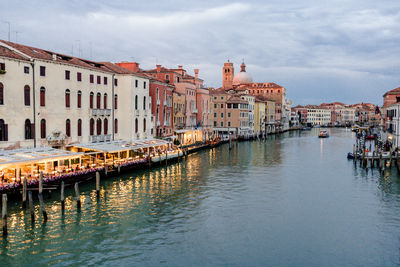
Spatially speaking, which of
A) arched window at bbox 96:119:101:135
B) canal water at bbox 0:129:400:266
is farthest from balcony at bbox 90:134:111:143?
canal water at bbox 0:129:400:266

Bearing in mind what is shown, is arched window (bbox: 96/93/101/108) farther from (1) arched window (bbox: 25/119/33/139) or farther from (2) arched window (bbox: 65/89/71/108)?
(1) arched window (bbox: 25/119/33/139)

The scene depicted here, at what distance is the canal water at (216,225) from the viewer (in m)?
13.7

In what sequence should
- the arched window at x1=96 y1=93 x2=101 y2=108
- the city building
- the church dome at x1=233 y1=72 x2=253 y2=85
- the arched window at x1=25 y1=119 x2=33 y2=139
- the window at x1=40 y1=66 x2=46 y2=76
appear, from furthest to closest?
the church dome at x1=233 y1=72 x2=253 y2=85 → the arched window at x1=96 y1=93 x2=101 y2=108 → the window at x1=40 y1=66 x2=46 y2=76 → the arched window at x1=25 y1=119 x2=33 y2=139 → the city building

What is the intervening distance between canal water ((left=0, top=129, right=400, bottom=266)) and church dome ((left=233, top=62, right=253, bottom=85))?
3276 inches

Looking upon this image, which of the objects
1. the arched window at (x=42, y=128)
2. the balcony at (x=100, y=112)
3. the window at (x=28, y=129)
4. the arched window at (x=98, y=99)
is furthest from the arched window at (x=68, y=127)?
the arched window at (x=98, y=99)

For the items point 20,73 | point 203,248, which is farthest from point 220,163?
point 203,248

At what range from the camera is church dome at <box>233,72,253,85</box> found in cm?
10969

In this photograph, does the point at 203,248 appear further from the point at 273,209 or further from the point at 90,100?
the point at 90,100

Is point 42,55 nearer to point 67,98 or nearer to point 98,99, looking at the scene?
point 67,98

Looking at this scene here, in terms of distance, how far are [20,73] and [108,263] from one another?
15356 mm

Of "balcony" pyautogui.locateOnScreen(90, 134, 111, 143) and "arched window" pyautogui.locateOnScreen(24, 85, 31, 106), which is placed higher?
"arched window" pyautogui.locateOnScreen(24, 85, 31, 106)

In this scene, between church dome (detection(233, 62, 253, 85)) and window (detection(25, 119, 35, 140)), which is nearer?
window (detection(25, 119, 35, 140))

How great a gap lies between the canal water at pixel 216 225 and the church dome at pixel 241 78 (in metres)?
83.2

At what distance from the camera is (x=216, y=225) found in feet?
56.5
